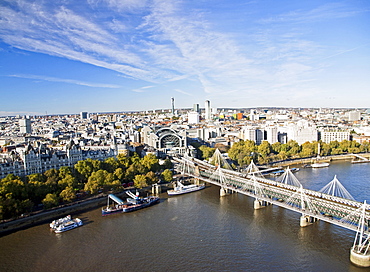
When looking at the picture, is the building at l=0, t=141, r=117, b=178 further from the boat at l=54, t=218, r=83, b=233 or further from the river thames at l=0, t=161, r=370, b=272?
the boat at l=54, t=218, r=83, b=233

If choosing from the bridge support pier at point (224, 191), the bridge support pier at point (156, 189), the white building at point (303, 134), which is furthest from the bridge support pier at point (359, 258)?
the white building at point (303, 134)

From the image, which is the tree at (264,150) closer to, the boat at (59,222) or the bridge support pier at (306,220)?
the bridge support pier at (306,220)

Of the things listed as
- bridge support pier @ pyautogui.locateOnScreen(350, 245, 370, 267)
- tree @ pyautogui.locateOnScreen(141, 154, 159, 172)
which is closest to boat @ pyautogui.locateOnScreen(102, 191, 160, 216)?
tree @ pyautogui.locateOnScreen(141, 154, 159, 172)

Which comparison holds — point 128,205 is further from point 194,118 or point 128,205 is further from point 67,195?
point 194,118

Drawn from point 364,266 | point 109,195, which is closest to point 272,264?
point 364,266

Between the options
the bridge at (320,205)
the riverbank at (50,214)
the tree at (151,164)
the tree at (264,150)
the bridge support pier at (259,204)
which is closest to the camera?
the bridge at (320,205)
